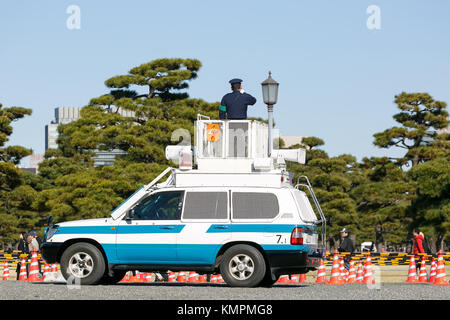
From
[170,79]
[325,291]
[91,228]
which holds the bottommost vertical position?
[325,291]

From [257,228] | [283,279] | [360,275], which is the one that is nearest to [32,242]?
[283,279]

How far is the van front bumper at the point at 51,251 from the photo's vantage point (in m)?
16.2

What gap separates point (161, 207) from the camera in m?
16.0

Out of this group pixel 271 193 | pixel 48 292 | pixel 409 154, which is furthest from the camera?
pixel 409 154

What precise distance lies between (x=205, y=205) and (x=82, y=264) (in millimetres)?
2537

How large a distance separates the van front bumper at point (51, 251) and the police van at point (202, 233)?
0.02m

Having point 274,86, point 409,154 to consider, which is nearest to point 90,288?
point 274,86

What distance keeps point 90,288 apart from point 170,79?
36.7 m

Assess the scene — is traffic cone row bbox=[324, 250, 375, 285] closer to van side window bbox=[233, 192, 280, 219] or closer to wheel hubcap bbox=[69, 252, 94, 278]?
van side window bbox=[233, 192, 280, 219]

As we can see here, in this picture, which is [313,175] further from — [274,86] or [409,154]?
[274,86]

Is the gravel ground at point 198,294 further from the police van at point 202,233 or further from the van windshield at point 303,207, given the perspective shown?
the van windshield at point 303,207

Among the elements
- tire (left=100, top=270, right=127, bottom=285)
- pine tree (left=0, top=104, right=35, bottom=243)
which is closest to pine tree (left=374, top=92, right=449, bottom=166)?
pine tree (left=0, top=104, right=35, bottom=243)

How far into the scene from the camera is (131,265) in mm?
15828

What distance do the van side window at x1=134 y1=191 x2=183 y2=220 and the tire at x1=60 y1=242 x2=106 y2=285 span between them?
103 centimetres
